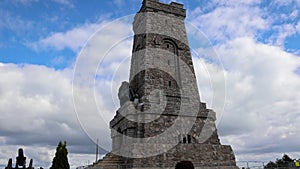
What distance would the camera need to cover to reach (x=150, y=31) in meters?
23.0

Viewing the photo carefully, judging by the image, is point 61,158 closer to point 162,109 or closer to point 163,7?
point 162,109

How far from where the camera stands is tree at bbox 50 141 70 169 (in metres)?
20.4

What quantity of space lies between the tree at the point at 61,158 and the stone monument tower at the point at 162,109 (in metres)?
3.59

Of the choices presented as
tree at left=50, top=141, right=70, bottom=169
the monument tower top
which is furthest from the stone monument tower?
tree at left=50, top=141, right=70, bottom=169

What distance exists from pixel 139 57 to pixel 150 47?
1.46 metres

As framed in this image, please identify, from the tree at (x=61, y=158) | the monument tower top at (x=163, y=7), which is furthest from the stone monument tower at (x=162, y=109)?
the tree at (x=61, y=158)

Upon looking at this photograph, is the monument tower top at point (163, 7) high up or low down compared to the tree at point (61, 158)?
up

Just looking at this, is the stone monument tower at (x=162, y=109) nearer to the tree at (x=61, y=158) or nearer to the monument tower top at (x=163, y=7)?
the monument tower top at (x=163, y=7)

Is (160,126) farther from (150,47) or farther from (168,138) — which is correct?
(150,47)

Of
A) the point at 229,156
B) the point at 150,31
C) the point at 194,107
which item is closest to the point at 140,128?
the point at 194,107

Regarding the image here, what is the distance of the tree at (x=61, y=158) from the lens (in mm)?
20391

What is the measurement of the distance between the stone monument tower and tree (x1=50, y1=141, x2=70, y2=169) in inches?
141

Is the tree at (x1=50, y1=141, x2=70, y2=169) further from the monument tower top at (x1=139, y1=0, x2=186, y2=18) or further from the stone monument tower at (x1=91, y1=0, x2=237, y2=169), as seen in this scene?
the monument tower top at (x1=139, y1=0, x2=186, y2=18)

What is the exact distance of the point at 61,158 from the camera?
20.7 meters
